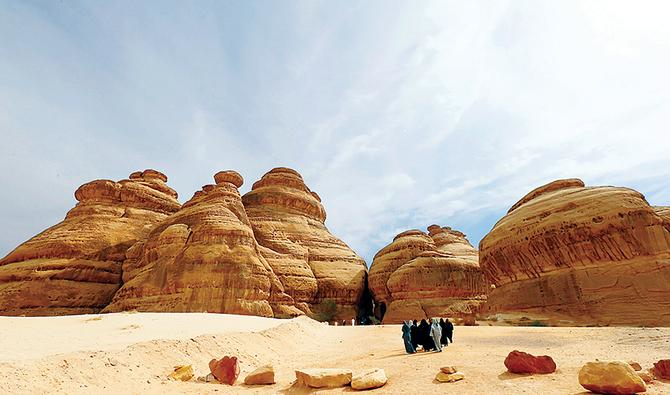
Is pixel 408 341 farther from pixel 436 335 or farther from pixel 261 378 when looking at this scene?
pixel 261 378

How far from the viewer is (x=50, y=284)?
27.4 metres

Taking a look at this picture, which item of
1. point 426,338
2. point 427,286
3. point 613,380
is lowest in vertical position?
point 613,380

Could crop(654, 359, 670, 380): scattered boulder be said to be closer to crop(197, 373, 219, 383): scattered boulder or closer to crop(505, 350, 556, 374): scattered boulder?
crop(505, 350, 556, 374): scattered boulder

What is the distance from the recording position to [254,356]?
29.2 feet

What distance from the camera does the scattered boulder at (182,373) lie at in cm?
621

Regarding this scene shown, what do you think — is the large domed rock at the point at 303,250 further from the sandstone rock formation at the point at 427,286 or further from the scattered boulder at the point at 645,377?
the scattered boulder at the point at 645,377

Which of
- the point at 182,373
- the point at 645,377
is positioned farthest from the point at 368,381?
the point at 645,377

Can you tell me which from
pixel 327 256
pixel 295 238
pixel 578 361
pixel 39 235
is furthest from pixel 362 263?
pixel 578 361

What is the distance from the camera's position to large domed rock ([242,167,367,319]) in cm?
3406

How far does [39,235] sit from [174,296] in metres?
19.3

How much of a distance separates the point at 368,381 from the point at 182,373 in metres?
3.41

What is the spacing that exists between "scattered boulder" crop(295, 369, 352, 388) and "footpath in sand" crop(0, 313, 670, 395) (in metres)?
0.18

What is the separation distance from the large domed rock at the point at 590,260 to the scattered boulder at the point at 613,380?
564 inches

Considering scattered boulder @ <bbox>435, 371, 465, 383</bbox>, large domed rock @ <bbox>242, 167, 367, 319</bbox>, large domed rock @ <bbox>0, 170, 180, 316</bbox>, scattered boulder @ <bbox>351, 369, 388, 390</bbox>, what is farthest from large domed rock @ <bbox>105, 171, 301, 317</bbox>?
scattered boulder @ <bbox>435, 371, 465, 383</bbox>
